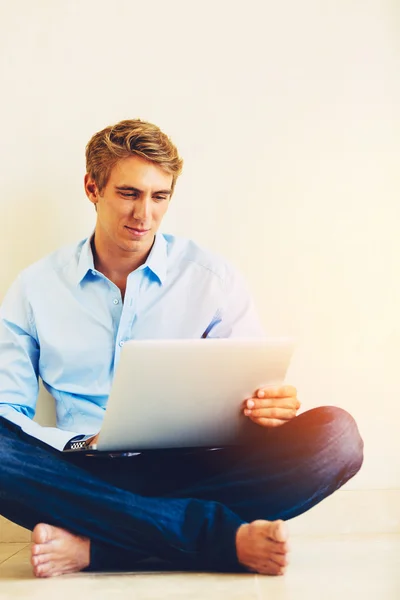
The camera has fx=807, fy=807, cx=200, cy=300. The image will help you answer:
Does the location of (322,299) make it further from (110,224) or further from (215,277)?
(110,224)

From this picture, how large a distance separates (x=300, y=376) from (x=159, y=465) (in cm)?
67

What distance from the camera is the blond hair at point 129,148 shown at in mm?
2176

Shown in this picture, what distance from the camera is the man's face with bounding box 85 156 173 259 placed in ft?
7.11

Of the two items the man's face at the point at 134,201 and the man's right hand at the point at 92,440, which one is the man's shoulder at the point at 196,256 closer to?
the man's face at the point at 134,201

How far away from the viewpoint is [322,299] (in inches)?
97.7

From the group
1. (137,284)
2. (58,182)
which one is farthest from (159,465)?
(58,182)

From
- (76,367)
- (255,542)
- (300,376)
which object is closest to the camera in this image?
(255,542)

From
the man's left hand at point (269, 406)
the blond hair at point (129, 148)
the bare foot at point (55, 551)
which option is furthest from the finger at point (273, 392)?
the blond hair at point (129, 148)

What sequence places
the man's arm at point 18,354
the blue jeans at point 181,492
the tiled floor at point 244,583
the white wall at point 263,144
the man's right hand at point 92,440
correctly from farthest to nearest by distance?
the white wall at point 263,144
the man's arm at point 18,354
the man's right hand at point 92,440
the blue jeans at point 181,492
the tiled floor at point 244,583

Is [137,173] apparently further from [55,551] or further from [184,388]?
[55,551]

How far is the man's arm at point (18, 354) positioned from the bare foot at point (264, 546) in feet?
2.02

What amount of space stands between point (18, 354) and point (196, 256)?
0.57 m

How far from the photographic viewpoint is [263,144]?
2.50 metres

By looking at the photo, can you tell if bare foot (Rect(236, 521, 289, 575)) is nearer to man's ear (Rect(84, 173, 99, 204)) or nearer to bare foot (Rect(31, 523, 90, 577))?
bare foot (Rect(31, 523, 90, 577))
